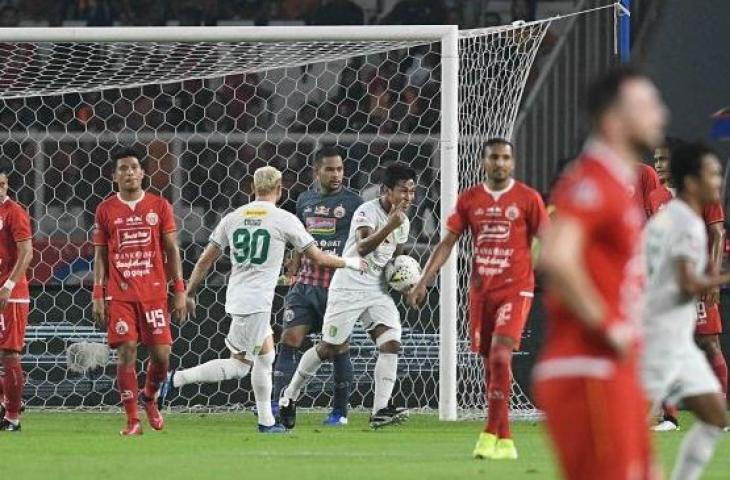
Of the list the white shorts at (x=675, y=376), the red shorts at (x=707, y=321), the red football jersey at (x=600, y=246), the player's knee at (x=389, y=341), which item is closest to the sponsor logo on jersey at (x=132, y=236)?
the player's knee at (x=389, y=341)

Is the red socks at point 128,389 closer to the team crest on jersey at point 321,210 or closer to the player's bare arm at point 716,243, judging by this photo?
the team crest on jersey at point 321,210

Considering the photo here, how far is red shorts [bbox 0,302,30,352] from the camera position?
41.9 feet

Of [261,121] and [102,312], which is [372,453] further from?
[261,121]

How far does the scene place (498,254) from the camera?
10.3m

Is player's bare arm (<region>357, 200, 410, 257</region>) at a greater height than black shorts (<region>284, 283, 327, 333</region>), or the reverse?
player's bare arm (<region>357, 200, 410, 257</region>)

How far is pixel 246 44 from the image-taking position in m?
14.5

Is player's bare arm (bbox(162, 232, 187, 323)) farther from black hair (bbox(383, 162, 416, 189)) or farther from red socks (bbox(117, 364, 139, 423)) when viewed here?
black hair (bbox(383, 162, 416, 189))

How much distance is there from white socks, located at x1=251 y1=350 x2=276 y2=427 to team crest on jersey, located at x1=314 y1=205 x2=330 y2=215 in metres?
1.72

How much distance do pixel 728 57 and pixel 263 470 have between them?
11492 millimetres

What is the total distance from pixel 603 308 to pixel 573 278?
0.15m

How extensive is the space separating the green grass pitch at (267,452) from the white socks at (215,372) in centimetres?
34

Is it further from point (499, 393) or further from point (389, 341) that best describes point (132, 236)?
point (499, 393)

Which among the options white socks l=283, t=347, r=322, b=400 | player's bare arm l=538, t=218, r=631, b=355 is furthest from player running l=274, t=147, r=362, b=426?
player's bare arm l=538, t=218, r=631, b=355

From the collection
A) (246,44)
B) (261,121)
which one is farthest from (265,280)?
(261,121)
